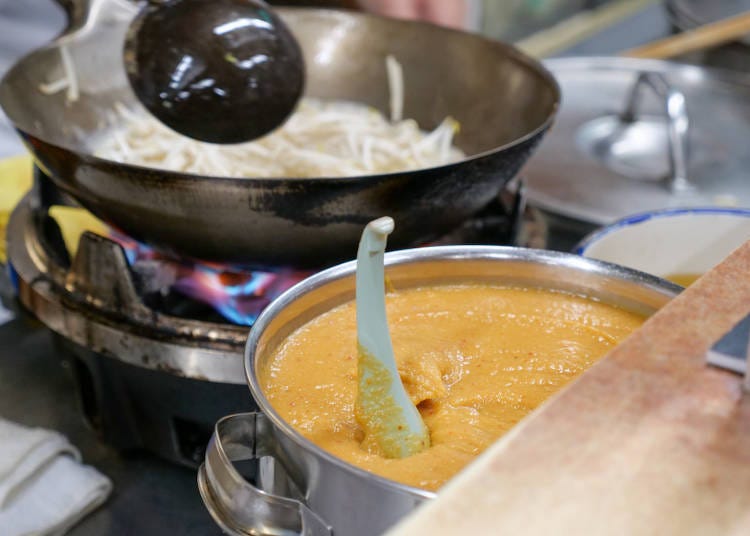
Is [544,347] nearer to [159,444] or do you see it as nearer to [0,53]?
[159,444]

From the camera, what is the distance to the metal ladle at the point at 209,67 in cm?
139

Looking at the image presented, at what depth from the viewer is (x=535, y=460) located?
0.54m

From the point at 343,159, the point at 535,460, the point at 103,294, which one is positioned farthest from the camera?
the point at 343,159

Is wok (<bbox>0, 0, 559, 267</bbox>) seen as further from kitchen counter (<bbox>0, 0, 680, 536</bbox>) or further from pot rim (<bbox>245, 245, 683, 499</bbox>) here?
kitchen counter (<bbox>0, 0, 680, 536</bbox>)

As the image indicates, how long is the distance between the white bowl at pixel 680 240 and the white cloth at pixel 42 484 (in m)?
0.90

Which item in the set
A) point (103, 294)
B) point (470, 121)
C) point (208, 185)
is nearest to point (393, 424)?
point (208, 185)

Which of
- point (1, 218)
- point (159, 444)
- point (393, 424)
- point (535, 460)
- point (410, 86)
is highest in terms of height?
point (535, 460)

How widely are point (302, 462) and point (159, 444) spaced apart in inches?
30.6

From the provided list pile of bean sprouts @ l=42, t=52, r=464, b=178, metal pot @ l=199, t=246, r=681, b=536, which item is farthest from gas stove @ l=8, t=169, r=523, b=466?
metal pot @ l=199, t=246, r=681, b=536

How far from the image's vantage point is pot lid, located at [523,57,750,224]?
207 centimetres

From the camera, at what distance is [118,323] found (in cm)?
132

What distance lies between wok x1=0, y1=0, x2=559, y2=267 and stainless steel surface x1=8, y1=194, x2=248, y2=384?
8cm

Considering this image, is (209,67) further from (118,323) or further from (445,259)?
(445,259)

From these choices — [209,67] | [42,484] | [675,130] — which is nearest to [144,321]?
[42,484]
